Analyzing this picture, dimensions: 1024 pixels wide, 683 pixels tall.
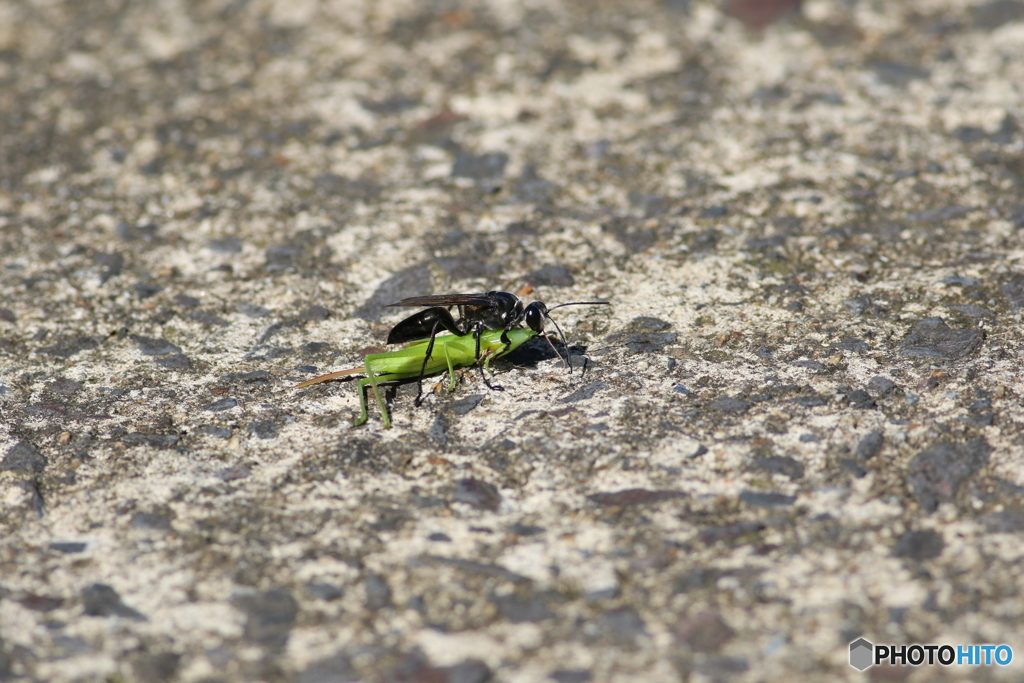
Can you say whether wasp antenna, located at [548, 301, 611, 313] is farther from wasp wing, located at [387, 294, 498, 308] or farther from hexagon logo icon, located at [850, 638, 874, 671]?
hexagon logo icon, located at [850, 638, 874, 671]

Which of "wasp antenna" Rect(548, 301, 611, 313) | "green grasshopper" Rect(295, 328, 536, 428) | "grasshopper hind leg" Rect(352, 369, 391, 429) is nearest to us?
"grasshopper hind leg" Rect(352, 369, 391, 429)

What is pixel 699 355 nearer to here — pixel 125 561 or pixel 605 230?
pixel 605 230

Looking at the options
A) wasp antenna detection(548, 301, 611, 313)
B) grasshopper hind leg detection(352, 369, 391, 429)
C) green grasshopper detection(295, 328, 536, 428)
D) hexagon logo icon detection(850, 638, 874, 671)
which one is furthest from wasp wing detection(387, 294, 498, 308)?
hexagon logo icon detection(850, 638, 874, 671)

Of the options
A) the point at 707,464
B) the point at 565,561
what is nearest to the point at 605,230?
the point at 707,464

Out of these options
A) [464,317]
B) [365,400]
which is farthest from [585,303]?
[365,400]

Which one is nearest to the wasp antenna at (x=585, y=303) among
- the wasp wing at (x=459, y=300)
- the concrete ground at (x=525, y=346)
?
the concrete ground at (x=525, y=346)

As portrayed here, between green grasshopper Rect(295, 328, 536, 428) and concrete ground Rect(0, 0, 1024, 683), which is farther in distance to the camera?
green grasshopper Rect(295, 328, 536, 428)

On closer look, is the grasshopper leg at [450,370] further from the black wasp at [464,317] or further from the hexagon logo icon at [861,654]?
the hexagon logo icon at [861,654]

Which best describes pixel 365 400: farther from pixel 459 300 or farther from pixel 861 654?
pixel 861 654

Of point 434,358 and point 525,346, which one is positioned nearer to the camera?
point 434,358
